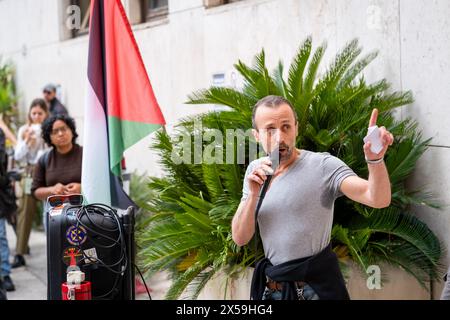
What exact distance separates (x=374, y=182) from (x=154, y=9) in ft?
17.0

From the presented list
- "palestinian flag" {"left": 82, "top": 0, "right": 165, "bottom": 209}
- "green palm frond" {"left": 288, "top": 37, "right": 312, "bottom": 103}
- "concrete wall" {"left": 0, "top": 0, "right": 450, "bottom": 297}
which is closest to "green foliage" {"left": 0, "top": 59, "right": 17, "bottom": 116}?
"concrete wall" {"left": 0, "top": 0, "right": 450, "bottom": 297}

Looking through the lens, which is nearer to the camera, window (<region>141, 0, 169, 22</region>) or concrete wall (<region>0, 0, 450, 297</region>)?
concrete wall (<region>0, 0, 450, 297</region>)

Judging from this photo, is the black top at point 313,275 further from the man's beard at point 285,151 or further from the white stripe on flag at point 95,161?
the white stripe on flag at point 95,161

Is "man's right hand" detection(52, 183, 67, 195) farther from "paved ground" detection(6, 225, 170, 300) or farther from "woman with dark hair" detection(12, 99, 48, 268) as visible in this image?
"woman with dark hair" detection(12, 99, 48, 268)

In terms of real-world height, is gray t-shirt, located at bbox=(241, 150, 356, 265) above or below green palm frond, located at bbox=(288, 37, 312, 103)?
below

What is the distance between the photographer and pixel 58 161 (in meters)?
5.91

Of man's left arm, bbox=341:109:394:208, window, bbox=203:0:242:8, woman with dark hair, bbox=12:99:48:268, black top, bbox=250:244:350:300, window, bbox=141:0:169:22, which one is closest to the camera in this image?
man's left arm, bbox=341:109:394:208

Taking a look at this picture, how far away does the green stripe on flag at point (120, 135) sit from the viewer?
15.6 ft

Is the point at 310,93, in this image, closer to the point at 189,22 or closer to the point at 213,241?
the point at 213,241

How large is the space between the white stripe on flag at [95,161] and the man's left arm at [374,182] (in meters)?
2.16

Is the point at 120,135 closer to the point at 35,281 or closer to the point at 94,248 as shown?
the point at 94,248

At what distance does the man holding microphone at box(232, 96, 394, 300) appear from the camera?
9.71 feet

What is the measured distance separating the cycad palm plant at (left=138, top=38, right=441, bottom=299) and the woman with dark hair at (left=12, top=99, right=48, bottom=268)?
359 cm

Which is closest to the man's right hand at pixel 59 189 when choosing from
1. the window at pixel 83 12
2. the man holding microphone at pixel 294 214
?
the window at pixel 83 12
